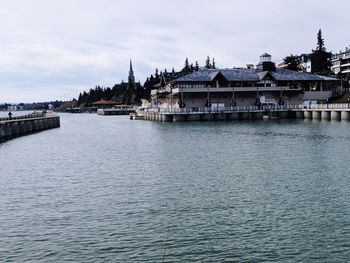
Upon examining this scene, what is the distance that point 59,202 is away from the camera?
2542 centimetres

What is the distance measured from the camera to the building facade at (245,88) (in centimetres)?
10844

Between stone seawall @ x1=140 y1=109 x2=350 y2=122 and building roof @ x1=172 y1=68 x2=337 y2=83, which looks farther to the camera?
→ building roof @ x1=172 y1=68 x2=337 y2=83

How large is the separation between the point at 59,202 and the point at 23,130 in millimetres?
64345

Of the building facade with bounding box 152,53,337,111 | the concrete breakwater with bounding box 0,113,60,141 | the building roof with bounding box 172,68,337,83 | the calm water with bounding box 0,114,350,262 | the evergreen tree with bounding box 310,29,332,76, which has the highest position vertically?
the evergreen tree with bounding box 310,29,332,76

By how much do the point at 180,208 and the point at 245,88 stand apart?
8900cm

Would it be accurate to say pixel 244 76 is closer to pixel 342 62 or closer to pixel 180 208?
pixel 342 62

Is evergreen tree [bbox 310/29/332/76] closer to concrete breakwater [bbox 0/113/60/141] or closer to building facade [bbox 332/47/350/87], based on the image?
building facade [bbox 332/47/350/87]

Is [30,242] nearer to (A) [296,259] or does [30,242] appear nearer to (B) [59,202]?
(B) [59,202]

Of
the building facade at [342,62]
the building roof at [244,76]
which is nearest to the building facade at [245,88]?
the building roof at [244,76]

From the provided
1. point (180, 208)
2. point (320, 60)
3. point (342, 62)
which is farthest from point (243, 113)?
point (342, 62)

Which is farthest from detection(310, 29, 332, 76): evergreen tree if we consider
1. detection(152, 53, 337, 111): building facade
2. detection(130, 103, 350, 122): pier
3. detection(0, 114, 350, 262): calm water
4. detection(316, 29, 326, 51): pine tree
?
detection(0, 114, 350, 262): calm water

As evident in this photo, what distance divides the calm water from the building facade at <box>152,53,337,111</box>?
6554 cm

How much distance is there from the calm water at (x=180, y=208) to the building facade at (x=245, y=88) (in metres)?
65.5

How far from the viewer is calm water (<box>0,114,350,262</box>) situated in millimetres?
17547
